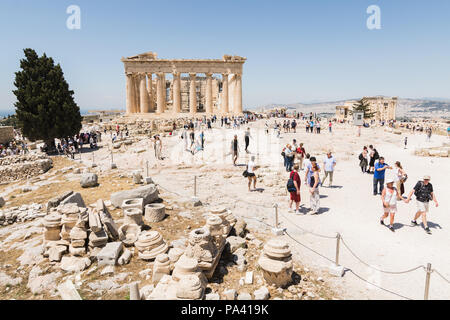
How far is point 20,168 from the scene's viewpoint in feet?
64.6

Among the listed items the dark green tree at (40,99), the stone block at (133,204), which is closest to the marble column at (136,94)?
the dark green tree at (40,99)

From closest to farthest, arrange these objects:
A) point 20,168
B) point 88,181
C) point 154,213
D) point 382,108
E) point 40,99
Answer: point 154,213, point 88,181, point 20,168, point 40,99, point 382,108

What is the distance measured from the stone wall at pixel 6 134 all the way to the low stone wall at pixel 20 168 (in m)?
14.6

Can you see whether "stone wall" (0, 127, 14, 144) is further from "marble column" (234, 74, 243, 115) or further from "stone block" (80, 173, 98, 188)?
"marble column" (234, 74, 243, 115)

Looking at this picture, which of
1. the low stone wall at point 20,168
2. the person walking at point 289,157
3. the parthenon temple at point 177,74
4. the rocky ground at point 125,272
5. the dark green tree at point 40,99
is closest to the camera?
the rocky ground at point 125,272

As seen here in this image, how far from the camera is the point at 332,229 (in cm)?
823

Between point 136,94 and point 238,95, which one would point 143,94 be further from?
point 238,95

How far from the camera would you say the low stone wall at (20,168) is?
19469 mm

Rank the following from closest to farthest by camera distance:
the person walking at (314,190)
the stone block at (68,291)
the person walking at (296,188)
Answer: the stone block at (68,291) < the person walking at (296,188) < the person walking at (314,190)

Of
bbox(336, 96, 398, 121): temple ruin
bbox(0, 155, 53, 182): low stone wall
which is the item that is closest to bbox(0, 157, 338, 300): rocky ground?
bbox(0, 155, 53, 182): low stone wall

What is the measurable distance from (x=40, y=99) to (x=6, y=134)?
12.9 meters

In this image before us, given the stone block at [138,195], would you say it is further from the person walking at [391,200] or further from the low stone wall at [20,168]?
the low stone wall at [20,168]

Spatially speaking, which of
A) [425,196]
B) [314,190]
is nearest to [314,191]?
[314,190]
